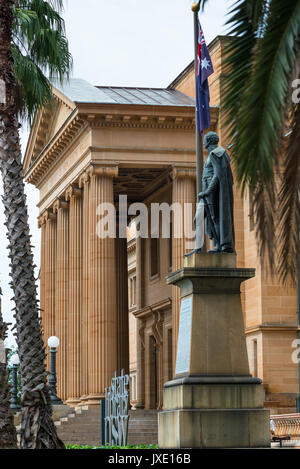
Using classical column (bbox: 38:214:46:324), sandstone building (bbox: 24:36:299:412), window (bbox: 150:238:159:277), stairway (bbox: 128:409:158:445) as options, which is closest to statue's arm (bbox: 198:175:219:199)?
stairway (bbox: 128:409:158:445)

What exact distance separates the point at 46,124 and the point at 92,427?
17.6 metres

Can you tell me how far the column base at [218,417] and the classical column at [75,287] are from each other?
29.4 metres

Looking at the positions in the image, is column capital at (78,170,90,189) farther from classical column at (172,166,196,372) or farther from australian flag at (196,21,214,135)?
australian flag at (196,21,214,135)

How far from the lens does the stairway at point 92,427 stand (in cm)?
3479

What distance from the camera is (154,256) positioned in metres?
53.0

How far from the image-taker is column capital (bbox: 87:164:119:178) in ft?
134

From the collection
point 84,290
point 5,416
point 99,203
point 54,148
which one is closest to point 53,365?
point 84,290

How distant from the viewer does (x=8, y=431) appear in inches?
660

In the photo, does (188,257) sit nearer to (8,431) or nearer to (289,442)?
(8,431)

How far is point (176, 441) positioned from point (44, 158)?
1359 inches

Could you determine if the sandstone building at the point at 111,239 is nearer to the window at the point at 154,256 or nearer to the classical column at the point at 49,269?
the classical column at the point at 49,269

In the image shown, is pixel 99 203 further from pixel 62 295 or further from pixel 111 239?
pixel 62 295

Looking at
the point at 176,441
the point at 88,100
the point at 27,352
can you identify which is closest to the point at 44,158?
the point at 88,100

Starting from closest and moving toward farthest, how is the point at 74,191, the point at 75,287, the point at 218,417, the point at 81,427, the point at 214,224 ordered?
1. the point at 218,417
2. the point at 214,224
3. the point at 81,427
4. the point at 74,191
5. the point at 75,287
